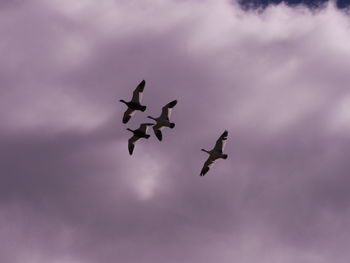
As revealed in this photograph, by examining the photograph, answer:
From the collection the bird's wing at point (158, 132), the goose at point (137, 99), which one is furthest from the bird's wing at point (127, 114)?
the bird's wing at point (158, 132)

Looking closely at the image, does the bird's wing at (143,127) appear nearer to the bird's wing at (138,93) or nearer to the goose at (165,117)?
the goose at (165,117)

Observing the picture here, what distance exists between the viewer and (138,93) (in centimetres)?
18575

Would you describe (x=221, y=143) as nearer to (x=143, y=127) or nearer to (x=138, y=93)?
(x=143, y=127)

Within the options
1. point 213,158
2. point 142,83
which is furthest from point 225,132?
point 142,83

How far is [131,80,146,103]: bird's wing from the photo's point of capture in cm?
18550

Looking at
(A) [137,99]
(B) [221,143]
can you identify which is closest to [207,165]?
(B) [221,143]

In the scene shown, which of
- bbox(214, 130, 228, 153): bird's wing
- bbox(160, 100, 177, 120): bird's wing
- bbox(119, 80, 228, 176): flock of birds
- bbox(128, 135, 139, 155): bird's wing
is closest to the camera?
bbox(119, 80, 228, 176): flock of birds

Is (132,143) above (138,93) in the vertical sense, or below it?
below

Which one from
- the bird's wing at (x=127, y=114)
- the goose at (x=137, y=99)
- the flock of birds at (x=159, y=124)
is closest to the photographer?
the goose at (x=137, y=99)

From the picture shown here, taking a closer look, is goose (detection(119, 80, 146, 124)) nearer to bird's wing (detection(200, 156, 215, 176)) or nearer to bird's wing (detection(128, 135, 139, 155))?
bird's wing (detection(128, 135, 139, 155))

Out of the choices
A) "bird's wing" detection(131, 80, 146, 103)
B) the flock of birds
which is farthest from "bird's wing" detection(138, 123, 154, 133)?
"bird's wing" detection(131, 80, 146, 103)

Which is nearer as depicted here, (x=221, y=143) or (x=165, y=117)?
(x=165, y=117)

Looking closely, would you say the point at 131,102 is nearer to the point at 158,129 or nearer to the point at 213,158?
the point at 158,129

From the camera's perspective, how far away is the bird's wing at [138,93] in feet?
609
